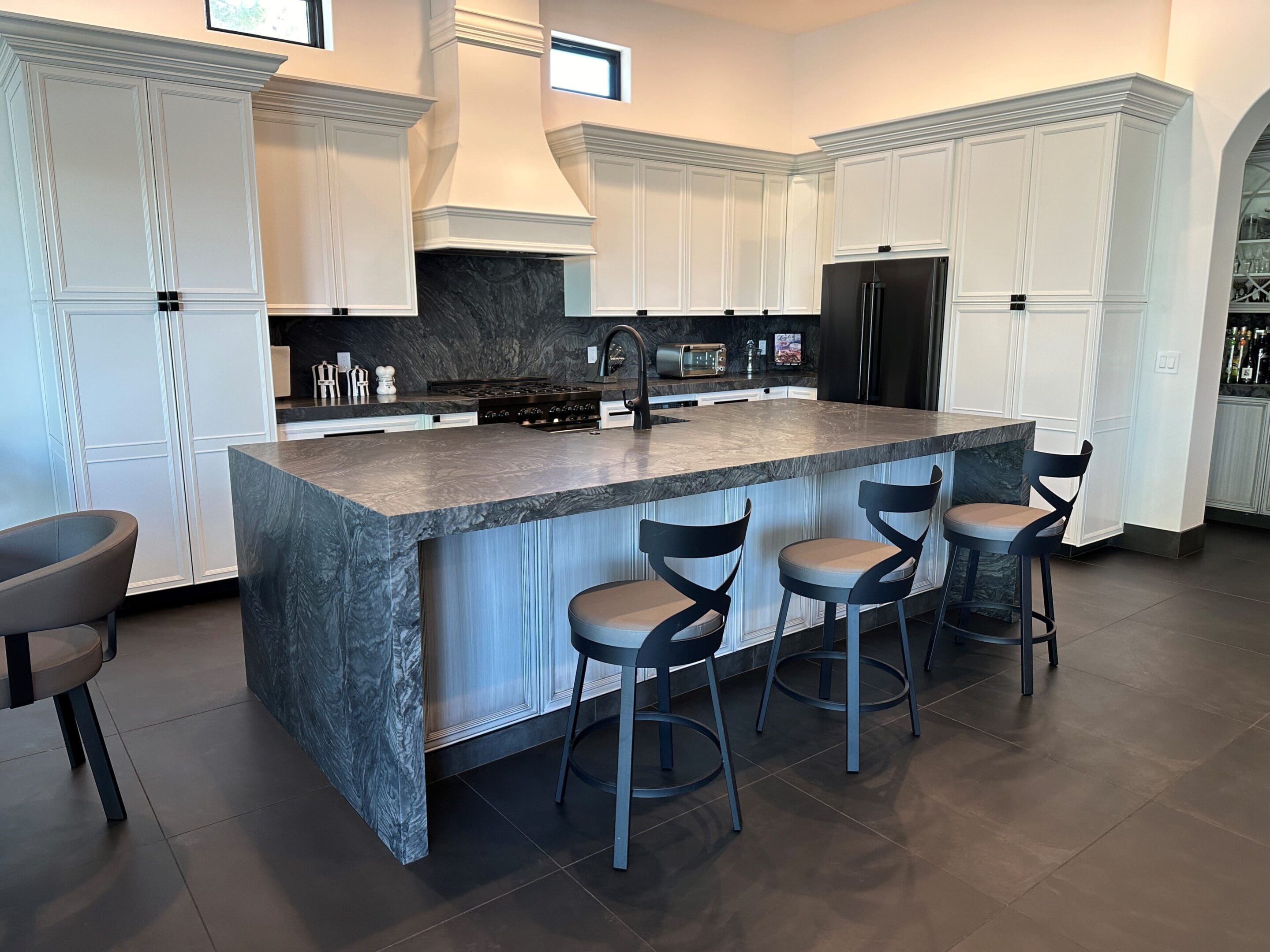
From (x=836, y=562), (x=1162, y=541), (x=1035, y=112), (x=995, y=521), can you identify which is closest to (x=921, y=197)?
(x=1035, y=112)

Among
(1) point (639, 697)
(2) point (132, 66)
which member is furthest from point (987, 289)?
(2) point (132, 66)

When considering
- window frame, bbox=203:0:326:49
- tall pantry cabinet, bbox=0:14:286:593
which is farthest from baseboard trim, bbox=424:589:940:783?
window frame, bbox=203:0:326:49

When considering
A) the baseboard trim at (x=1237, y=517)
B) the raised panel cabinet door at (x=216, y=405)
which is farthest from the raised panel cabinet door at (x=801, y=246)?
the raised panel cabinet door at (x=216, y=405)

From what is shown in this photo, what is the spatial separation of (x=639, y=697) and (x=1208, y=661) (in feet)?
8.02

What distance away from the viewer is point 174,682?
329 centimetres

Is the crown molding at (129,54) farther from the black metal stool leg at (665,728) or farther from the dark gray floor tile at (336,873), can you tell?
the black metal stool leg at (665,728)

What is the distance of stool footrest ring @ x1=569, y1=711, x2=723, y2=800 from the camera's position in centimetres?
217

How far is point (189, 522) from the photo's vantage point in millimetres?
4113

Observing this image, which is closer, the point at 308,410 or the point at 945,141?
the point at 308,410

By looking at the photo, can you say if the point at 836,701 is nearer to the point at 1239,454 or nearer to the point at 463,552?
the point at 463,552

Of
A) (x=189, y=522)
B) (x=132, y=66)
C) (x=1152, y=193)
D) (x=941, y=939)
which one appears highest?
(x=132, y=66)

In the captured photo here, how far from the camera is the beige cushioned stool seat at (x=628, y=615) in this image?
215 centimetres

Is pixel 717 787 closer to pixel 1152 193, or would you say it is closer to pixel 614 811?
pixel 614 811

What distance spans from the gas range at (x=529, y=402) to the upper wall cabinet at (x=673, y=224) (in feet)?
2.57
